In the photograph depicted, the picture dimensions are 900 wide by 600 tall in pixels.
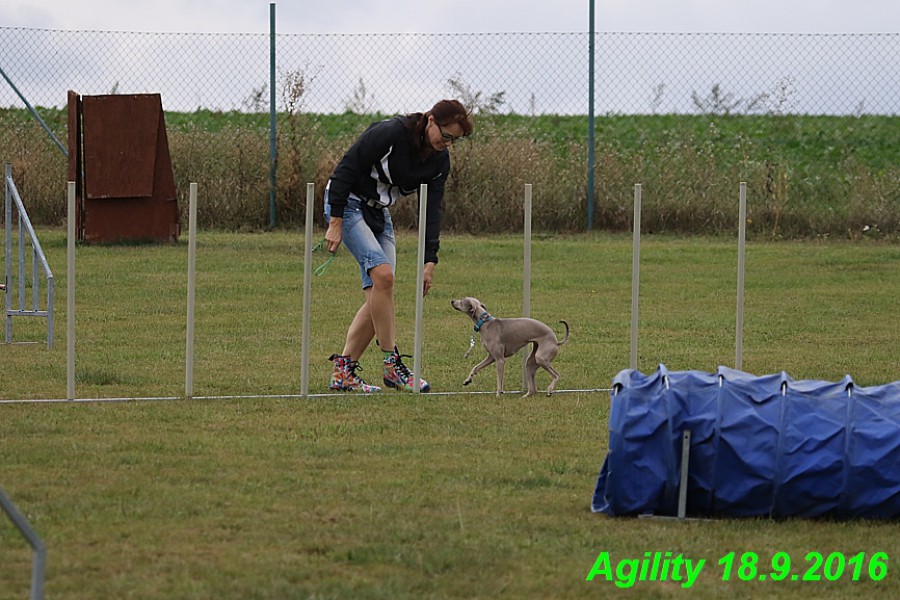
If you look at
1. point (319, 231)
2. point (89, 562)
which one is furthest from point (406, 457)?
point (319, 231)

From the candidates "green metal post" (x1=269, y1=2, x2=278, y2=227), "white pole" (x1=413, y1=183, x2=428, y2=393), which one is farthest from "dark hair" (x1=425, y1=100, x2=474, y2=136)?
"green metal post" (x1=269, y1=2, x2=278, y2=227)

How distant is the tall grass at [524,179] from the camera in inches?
639

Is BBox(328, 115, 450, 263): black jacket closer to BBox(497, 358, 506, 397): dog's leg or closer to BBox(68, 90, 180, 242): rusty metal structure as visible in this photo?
BBox(497, 358, 506, 397): dog's leg

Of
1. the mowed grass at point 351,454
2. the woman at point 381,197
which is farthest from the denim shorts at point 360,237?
the mowed grass at point 351,454

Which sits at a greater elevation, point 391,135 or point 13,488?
point 391,135

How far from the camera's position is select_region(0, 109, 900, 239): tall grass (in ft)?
53.3

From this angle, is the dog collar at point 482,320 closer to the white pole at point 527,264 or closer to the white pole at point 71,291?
the white pole at point 527,264

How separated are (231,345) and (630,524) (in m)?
5.05

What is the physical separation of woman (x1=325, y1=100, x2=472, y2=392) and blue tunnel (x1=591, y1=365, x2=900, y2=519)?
2.75 meters

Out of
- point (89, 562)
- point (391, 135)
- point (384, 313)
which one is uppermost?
point (391, 135)

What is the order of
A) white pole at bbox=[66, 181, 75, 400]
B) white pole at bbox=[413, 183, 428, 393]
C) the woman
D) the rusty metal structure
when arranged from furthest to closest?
the rusty metal structure, the woman, white pole at bbox=[413, 183, 428, 393], white pole at bbox=[66, 181, 75, 400]

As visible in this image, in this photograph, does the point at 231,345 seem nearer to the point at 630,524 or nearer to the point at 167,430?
the point at 167,430

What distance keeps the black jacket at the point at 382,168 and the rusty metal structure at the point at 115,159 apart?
7671 millimetres

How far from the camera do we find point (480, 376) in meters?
8.12
